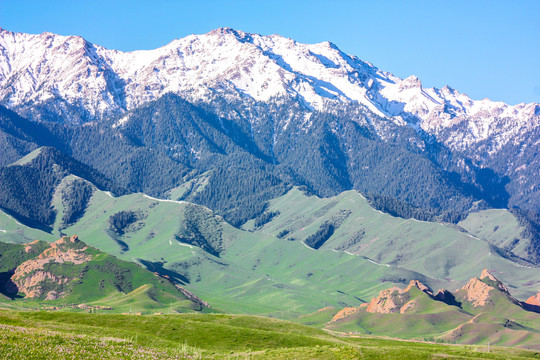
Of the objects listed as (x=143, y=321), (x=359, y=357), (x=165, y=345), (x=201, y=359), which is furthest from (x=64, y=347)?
(x=143, y=321)

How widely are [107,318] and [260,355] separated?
5274cm

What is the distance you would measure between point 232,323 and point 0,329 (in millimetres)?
84982

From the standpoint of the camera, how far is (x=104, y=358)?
88875 mm

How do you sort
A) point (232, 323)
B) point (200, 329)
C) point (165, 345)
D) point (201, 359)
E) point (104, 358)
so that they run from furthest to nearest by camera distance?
1. point (232, 323)
2. point (200, 329)
3. point (165, 345)
4. point (201, 359)
5. point (104, 358)

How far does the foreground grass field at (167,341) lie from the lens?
299ft

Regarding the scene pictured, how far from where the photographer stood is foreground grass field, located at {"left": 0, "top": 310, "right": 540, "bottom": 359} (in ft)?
299

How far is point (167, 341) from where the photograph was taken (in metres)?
126

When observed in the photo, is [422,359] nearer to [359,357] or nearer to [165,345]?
[359,357]

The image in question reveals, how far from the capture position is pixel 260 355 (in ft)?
Answer: 373

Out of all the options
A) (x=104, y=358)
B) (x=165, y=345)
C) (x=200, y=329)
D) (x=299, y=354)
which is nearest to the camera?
(x=104, y=358)

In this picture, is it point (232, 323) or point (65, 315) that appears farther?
point (232, 323)

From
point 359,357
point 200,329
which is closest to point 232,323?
point 200,329

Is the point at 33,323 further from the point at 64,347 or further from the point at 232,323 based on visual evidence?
the point at 232,323

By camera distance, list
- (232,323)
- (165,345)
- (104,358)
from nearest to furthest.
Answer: (104,358) < (165,345) < (232,323)
